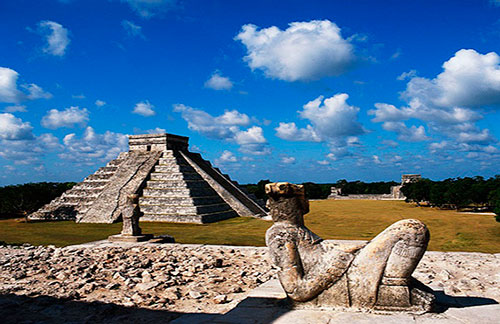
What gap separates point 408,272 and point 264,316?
5.21 feet

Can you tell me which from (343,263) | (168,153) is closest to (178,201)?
(168,153)

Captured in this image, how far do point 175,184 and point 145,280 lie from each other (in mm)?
13612

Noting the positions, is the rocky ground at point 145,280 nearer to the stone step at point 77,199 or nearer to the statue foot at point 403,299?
the statue foot at point 403,299

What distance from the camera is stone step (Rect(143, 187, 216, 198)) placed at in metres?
19.5

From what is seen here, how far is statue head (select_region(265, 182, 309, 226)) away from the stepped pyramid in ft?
44.5

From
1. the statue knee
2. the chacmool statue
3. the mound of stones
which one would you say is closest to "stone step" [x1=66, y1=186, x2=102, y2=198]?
the mound of stones

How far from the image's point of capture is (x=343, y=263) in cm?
405

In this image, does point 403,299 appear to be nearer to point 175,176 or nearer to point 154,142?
point 175,176

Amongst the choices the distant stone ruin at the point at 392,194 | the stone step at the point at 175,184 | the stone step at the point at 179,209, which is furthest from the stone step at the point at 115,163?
the distant stone ruin at the point at 392,194

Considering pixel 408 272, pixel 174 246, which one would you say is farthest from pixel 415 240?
pixel 174 246

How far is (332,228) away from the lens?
1509 cm

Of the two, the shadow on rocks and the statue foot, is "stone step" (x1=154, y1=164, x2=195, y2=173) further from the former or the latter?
the statue foot

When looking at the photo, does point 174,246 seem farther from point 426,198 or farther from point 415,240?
point 426,198

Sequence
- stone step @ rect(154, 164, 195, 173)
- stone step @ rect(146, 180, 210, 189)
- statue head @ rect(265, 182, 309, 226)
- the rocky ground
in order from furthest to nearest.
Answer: stone step @ rect(154, 164, 195, 173)
stone step @ rect(146, 180, 210, 189)
the rocky ground
statue head @ rect(265, 182, 309, 226)
